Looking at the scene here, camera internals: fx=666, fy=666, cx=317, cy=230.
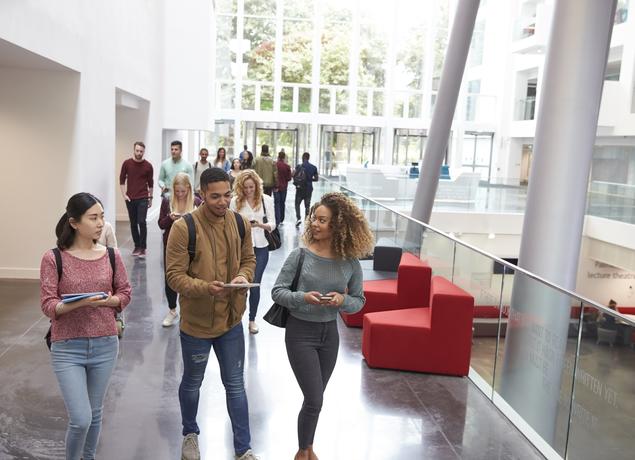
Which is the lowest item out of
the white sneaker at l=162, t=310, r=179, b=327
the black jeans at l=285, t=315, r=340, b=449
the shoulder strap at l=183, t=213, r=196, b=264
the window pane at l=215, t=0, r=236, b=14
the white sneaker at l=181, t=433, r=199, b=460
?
the white sneaker at l=162, t=310, r=179, b=327

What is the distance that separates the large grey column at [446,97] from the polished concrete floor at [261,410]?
698cm

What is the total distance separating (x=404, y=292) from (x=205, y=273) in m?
4.37

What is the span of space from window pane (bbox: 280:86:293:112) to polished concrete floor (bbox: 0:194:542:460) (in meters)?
29.4

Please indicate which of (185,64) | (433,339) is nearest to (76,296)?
(433,339)

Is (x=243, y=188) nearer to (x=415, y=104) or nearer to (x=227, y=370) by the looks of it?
(x=227, y=370)

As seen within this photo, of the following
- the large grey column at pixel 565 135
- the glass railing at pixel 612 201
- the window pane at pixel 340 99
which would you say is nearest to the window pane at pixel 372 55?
the window pane at pixel 340 99

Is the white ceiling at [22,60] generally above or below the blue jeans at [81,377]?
above

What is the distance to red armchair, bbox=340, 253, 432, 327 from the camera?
26.3ft

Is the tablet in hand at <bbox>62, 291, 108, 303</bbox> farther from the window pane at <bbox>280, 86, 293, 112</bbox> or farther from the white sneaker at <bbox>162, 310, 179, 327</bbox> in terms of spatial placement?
the window pane at <bbox>280, 86, 293, 112</bbox>

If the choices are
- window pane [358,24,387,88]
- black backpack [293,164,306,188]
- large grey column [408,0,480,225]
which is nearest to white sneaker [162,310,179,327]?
large grey column [408,0,480,225]

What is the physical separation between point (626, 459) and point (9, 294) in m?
7.69

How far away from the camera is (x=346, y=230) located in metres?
4.13

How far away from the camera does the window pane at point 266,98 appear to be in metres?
35.6

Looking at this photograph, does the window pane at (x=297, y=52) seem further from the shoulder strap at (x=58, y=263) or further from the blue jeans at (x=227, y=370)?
the shoulder strap at (x=58, y=263)
